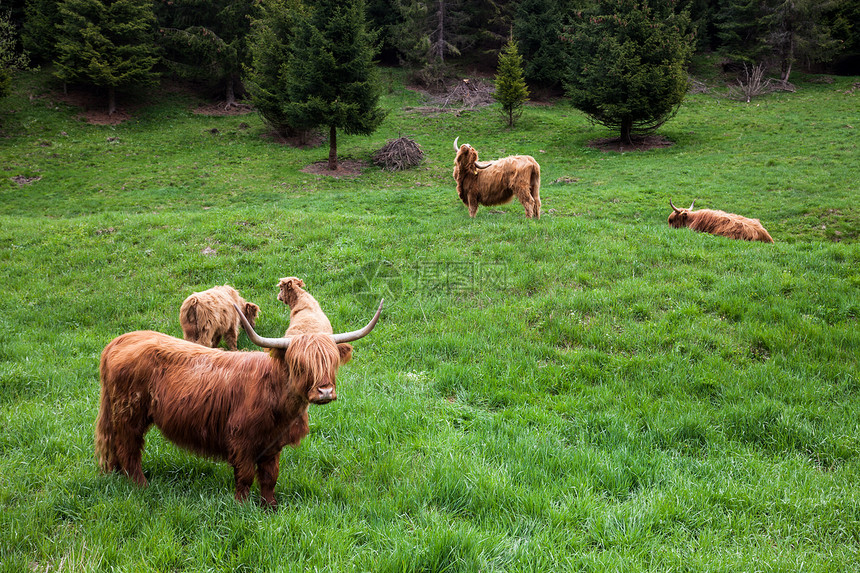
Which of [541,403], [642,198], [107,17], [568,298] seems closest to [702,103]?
[642,198]

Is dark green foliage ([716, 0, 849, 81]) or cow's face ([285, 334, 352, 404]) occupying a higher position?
dark green foliage ([716, 0, 849, 81])

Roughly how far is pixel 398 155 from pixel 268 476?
21.2 m

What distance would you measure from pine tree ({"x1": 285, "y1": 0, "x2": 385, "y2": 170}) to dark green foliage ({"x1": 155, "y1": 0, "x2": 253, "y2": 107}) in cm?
1047

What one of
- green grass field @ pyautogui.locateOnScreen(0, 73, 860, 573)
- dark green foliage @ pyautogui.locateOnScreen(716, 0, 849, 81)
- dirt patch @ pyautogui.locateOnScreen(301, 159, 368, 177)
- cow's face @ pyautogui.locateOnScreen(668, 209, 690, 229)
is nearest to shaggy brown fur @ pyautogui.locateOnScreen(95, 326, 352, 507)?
Answer: green grass field @ pyautogui.locateOnScreen(0, 73, 860, 573)

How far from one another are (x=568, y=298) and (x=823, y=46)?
141 feet

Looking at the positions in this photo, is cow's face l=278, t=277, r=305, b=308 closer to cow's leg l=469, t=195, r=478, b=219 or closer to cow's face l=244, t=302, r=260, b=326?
cow's face l=244, t=302, r=260, b=326

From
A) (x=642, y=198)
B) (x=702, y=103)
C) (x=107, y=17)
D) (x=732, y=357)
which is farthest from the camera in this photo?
(x=702, y=103)

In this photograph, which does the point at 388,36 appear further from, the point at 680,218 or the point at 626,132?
the point at 680,218

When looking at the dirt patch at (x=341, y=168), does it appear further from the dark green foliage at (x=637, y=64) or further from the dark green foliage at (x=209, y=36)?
the dark green foliage at (x=637, y=64)

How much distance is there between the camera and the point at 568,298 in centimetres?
666

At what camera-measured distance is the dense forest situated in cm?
2498

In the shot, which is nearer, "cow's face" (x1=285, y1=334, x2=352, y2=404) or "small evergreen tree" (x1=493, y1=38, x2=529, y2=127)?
"cow's face" (x1=285, y1=334, x2=352, y2=404)

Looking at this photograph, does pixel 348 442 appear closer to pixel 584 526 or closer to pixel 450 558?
pixel 450 558

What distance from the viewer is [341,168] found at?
2252cm
